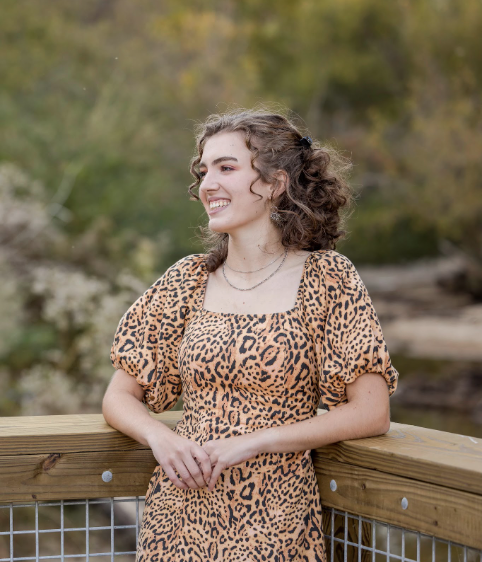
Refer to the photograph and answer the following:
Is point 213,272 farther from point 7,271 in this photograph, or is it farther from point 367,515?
point 7,271

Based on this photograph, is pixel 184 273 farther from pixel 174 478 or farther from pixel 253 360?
pixel 174 478

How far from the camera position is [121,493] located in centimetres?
153

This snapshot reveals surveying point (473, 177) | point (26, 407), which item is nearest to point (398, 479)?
point (26, 407)

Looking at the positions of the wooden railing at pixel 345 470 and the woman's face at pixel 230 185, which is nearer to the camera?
the wooden railing at pixel 345 470

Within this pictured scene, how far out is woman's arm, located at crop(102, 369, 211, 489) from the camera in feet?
4.60

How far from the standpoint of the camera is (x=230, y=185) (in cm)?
163

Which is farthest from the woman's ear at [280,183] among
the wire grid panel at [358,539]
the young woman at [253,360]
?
the wire grid panel at [358,539]

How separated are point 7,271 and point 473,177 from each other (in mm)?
5336

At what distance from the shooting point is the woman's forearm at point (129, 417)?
1.50 m

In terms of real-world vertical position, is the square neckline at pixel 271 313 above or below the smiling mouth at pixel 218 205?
below

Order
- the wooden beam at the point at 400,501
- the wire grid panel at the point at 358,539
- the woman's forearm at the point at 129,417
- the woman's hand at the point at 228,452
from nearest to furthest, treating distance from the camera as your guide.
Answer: the wooden beam at the point at 400,501 → the wire grid panel at the point at 358,539 → the woman's hand at the point at 228,452 → the woman's forearm at the point at 129,417

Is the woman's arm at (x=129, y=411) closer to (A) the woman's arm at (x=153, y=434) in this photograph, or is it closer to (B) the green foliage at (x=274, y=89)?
(A) the woman's arm at (x=153, y=434)

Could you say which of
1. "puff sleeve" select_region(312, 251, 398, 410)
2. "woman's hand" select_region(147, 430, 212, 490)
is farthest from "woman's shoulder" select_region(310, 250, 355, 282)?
"woman's hand" select_region(147, 430, 212, 490)

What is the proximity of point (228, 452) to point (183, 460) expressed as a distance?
10 cm
